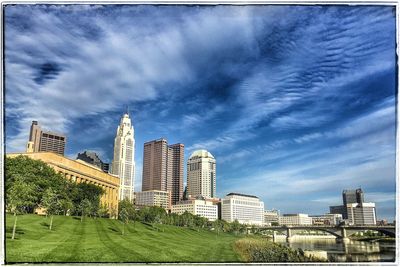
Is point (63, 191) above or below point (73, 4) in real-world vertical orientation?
below

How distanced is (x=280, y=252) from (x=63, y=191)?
46.4 ft

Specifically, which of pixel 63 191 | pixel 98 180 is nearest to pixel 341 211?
pixel 98 180

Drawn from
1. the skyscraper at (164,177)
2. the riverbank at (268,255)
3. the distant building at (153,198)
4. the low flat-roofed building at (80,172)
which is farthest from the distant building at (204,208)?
the riverbank at (268,255)

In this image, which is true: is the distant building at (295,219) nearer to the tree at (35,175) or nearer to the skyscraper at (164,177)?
the skyscraper at (164,177)

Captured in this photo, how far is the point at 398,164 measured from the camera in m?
11.0

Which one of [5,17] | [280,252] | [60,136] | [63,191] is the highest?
[5,17]

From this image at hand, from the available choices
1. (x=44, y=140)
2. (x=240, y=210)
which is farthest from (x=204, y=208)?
(x=44, y=140)

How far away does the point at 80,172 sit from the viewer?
2539 cm

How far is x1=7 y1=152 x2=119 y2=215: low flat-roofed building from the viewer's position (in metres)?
20.2

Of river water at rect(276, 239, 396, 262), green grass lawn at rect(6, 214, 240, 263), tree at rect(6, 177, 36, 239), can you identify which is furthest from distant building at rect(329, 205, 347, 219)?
tree at rect(6, 177, 36, 239)

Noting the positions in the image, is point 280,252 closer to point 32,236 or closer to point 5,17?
point 32,236

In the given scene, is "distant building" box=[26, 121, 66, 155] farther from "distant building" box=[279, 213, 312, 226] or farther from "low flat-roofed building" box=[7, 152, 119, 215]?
"distant building" box=[279, 213, 312, 226]

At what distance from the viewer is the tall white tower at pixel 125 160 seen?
701 inches

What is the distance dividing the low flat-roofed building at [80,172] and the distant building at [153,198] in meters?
25.2
